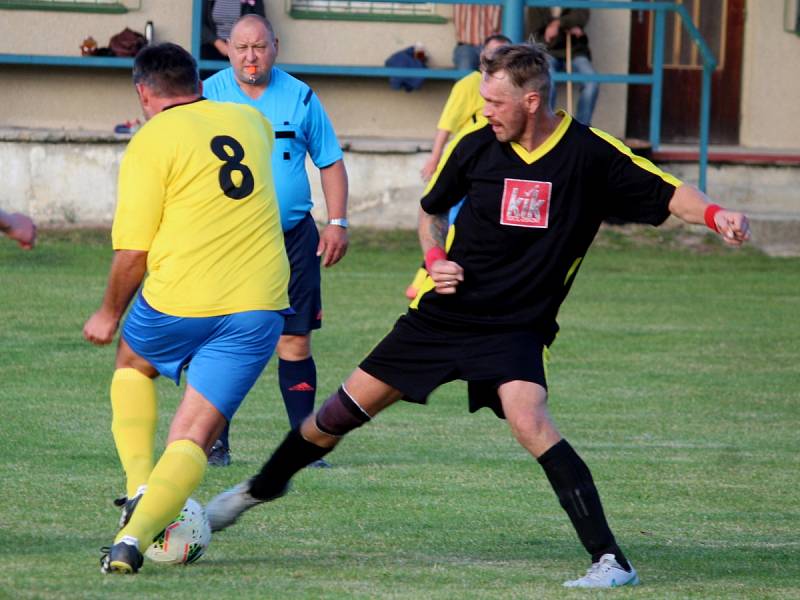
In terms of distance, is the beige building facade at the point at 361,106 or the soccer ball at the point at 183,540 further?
the beige building facade at the point at 361,106

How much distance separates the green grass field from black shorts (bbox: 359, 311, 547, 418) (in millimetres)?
660

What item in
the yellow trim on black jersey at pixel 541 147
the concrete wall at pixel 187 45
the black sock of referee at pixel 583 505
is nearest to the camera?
the black sock of referee at pixel 583 505

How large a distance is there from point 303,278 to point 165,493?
9.45ft

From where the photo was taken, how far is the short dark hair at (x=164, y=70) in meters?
5.83

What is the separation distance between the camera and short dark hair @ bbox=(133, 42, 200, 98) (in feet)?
19.1

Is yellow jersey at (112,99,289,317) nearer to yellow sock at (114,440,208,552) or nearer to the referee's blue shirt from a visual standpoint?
yellow sock at (114,440,208,552)

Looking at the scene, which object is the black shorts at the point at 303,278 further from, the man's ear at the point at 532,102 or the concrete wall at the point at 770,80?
the concrete wall at the point at 770,80

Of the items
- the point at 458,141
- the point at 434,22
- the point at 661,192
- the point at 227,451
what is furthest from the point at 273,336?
the point at 434,22

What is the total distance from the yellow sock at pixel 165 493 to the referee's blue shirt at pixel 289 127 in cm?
275

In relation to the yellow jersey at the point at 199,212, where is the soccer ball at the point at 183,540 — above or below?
below

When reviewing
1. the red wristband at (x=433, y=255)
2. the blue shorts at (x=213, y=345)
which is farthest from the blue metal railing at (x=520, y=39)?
the blue shorts at (x=213, y=345)

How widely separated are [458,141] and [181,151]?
1070mm

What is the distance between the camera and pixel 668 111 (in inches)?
828

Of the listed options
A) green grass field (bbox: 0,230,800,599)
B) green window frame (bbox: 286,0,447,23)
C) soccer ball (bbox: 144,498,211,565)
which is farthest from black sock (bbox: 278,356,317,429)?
green window frame (bbox: 286,0,447,23)
